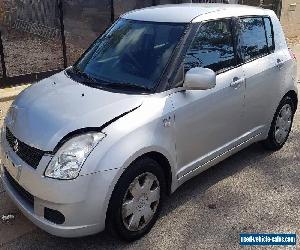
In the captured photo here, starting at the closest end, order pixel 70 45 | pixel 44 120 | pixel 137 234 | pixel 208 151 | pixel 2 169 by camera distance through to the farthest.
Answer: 1. pixel 44 120
2. pixel 137 234
3. pixel 2 169
4. pixel 208 151
5. pixel 70 45

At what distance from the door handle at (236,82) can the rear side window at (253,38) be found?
307mm

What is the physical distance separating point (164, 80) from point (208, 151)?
902 mm

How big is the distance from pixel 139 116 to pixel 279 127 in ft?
8.12

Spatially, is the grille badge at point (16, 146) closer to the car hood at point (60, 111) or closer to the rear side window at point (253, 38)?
the car hood at point (60, 111)

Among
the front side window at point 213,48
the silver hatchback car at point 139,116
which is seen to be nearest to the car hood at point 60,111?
the silver hatchback car at point 139,116

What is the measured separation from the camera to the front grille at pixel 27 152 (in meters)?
3.00

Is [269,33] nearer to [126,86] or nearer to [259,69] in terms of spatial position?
[259,69]

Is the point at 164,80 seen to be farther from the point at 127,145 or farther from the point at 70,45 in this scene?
the point at 70,45

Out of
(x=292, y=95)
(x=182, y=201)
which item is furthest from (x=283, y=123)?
(x=182, y=201)

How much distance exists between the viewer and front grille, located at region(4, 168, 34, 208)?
313cm

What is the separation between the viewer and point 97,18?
27.0ft

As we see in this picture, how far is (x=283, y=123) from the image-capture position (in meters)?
5.04

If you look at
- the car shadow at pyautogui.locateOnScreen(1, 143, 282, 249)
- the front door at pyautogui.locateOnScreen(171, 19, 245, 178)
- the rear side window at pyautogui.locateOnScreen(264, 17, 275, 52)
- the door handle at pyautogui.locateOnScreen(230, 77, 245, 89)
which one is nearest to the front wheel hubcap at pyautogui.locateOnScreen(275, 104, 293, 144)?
the car shadow at pyautogui.locateOnScreen(1, 143, 282, 249)

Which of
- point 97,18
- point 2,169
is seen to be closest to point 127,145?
point 2,169
